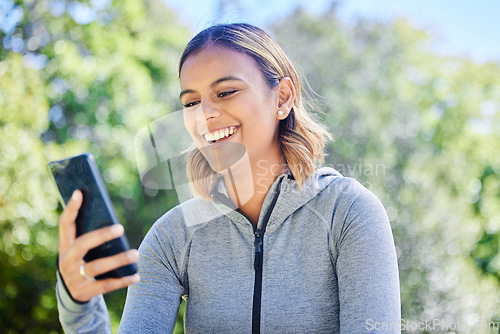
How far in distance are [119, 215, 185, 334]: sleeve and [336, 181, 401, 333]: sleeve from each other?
555 millimetres

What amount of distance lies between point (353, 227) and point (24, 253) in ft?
19.2

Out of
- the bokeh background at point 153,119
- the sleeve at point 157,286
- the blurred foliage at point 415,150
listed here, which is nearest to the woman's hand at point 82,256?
the sleeve at point 157,286

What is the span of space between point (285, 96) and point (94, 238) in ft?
3.37

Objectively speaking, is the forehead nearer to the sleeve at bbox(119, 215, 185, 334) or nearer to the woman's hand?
the sleeve at bbox(119, 215, 185, 334)

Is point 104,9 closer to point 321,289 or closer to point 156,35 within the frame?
point 156,35

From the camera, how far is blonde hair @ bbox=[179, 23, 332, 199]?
157cm

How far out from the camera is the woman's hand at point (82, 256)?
87 centimetres

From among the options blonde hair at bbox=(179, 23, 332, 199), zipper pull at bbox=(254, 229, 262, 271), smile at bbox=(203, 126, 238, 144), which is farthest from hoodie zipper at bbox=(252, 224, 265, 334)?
smile at bbox=(203, 126, 238, 144)

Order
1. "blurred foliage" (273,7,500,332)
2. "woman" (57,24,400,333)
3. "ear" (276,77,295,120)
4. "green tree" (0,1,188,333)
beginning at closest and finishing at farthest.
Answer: "woman" (57,24,400,333), "ear" (276,77,295,120), "green tree" (0,1,188,333), "blurred foliage" (273,7,500,332)

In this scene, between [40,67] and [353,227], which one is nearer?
[353,227]

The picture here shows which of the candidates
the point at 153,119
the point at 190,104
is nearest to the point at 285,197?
the point at 190,104

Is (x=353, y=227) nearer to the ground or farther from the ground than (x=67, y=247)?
nearer to the ground

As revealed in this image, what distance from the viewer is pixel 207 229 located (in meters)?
1.56

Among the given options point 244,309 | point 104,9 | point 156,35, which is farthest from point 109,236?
point 156,35
